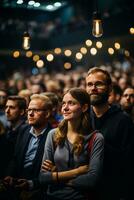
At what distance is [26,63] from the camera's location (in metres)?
23.2

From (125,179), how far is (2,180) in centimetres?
128

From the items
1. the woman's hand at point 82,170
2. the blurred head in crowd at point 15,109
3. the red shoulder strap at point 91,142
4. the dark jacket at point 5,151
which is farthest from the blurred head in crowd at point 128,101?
the woman's hand at point 82,170

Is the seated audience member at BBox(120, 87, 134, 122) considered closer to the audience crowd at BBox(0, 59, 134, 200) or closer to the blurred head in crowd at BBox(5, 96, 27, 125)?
the blurred head in crowd at BBox(5, 96, 27, 125)

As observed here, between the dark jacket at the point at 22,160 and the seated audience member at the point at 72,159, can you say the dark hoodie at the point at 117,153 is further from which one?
the dark jacket at the point at 22,160

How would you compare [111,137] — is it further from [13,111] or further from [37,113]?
[13,111]

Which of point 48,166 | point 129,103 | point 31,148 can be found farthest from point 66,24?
point 48,166

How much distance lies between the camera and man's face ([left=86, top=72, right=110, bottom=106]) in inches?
179

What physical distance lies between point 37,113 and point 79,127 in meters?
0.91

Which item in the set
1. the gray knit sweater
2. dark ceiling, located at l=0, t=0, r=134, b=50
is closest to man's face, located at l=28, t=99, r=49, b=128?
the gray knit sweater

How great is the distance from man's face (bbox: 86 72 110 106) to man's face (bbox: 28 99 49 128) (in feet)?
2.08

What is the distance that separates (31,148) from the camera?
484 centimetres

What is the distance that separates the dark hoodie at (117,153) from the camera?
418 cm

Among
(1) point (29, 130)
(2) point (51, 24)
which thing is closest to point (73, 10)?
(2) point (51, 24)

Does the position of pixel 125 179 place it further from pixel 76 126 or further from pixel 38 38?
pixel 38 38
